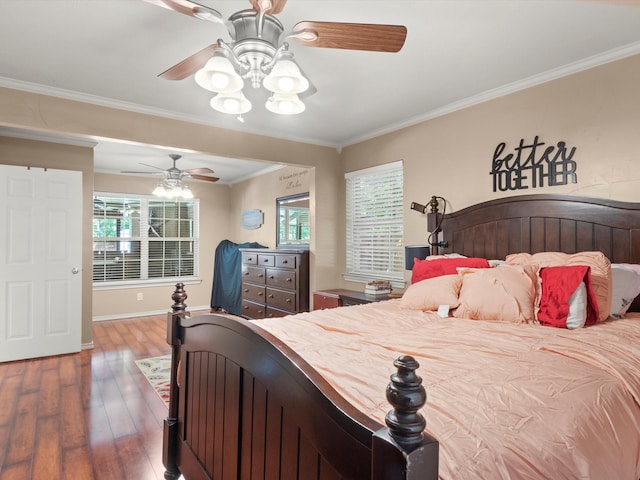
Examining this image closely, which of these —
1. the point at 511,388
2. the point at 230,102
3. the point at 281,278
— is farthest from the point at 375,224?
the point at 511,388

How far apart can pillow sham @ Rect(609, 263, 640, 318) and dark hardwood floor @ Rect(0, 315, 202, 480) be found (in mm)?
2757

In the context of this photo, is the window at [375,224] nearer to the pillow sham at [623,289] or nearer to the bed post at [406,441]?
the pillow sham at [623,289]

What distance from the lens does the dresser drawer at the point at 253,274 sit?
5250mm

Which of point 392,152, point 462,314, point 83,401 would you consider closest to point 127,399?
point 83,401

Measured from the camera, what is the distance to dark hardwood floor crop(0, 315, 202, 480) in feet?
6.82

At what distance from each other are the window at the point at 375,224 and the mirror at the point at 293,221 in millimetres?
924

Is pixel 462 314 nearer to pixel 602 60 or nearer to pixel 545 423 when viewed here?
pixel 545 423

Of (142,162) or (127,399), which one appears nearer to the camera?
(127,399)

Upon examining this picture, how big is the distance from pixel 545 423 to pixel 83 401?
3264 mm

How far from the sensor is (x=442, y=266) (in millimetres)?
2752

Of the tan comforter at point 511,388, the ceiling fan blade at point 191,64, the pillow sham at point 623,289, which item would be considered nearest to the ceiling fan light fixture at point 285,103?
the ceiling fan blade at point 191,64

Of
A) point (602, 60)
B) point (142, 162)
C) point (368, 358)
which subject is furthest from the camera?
point (142, 162)

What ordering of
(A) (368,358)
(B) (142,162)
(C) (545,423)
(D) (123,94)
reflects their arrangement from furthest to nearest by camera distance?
(B) (142,162), (D) (123,94), (A) (368,358), (C) (545,423)

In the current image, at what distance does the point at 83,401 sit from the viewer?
2.92 metres
